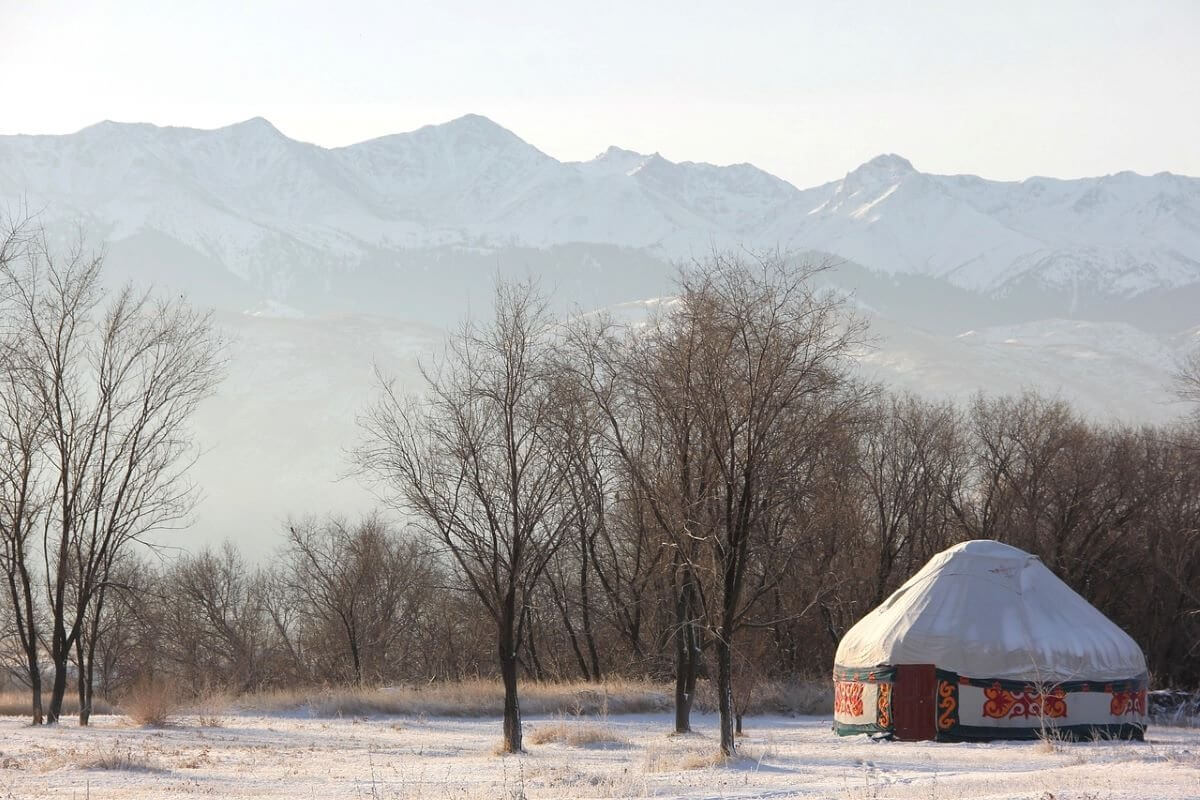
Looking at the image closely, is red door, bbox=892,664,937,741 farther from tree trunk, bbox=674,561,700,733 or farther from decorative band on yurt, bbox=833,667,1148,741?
tree trunk, bbox=674,561,700,733

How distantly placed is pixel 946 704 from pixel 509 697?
8.98 meters

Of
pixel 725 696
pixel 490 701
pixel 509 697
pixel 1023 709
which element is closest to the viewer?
pixel 725 696

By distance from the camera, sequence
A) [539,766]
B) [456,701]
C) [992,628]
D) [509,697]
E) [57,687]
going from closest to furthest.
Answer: [539,766], [509,697], [57,687], [992,628], [456,701]

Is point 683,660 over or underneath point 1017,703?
over

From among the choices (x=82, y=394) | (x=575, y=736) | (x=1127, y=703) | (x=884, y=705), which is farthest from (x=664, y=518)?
(x=82, y=394)

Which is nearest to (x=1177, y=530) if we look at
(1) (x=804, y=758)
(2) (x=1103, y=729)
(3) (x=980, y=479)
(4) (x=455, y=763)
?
(3) (x=980, y=479)

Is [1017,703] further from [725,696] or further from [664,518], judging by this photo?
[725,696]

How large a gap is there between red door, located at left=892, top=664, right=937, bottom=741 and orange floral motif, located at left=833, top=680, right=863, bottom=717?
0.79 m

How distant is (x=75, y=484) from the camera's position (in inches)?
843

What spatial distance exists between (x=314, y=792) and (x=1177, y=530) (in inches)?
1513

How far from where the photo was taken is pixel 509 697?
744 inches

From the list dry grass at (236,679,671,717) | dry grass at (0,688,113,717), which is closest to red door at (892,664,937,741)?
dry grass at (236,679,671,717)

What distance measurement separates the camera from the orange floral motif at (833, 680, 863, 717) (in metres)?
24.4

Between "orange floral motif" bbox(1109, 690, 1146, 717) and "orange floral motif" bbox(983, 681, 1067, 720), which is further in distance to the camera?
"orange floral motif" bbox(1109, 690, 1146, 717)
